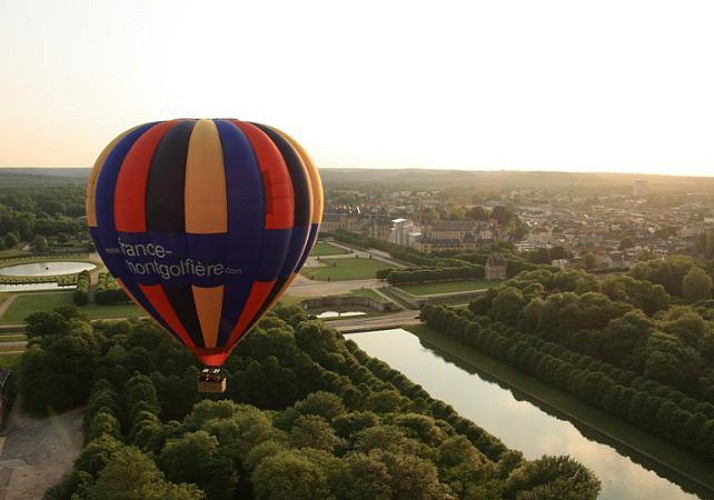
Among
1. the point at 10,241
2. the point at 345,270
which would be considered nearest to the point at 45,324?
the point at 345,270

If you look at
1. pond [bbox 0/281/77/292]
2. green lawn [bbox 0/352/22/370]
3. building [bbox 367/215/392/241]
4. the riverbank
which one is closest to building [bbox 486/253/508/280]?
the riverbank

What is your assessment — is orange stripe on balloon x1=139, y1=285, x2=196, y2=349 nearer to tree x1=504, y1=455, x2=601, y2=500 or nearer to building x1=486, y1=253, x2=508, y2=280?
tree x1=504, y1=455, x2=601, y2=500

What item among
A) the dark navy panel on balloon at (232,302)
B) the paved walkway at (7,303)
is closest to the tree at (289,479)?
the dark navy panel on balloon at (232,302)

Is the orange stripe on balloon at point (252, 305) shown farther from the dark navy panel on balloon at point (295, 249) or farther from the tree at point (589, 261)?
the tree at point (589, 261)

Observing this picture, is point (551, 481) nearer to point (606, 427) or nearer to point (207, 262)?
point (606, 427)

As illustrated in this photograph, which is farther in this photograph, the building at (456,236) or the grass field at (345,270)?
the building at (456,236)

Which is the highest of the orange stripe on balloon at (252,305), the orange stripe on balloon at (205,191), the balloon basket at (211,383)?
the orange stripe on balloon at (205,191)
